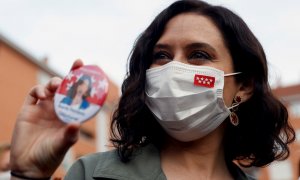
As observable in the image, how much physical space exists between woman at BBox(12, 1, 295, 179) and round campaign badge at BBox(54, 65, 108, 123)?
0.47 meters

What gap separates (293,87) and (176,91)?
26876mm

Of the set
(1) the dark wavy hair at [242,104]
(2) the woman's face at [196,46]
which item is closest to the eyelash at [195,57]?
(2) the woman's face at [196,46]

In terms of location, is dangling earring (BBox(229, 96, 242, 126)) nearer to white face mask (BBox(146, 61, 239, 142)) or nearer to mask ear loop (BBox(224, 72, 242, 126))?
mask ear loop (BBox(224, 72, 242, 126))

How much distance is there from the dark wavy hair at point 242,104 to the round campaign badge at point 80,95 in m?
0.75

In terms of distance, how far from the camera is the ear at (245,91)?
2285 millimetres

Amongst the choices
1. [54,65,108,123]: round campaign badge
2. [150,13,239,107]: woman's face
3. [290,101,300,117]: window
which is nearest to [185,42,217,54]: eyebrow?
[150,13,239,107]: woman's face

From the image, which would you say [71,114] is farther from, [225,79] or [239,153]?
[239,153]

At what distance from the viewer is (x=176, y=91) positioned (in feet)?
6.70

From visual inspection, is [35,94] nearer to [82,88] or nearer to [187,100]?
[82,88]

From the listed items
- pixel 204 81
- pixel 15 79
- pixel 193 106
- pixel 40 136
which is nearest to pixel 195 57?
pixel 204 81

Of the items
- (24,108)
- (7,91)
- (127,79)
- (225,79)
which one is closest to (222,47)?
(225,79)

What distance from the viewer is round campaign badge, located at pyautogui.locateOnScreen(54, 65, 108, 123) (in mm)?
1366

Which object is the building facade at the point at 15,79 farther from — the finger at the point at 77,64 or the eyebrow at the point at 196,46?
the finger at the point at 77,64

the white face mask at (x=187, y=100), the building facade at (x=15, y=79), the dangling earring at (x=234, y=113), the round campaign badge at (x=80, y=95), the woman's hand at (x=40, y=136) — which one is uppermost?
the round campaign badge at (x=80, y=95)
